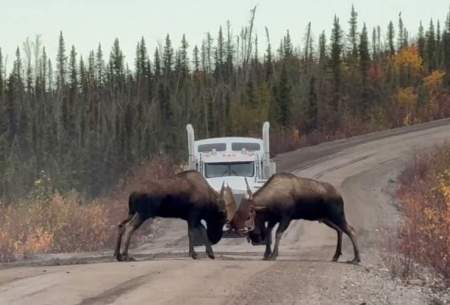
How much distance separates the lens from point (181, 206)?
17875 mm

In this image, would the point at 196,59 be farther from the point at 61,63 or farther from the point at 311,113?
the point at 311,113

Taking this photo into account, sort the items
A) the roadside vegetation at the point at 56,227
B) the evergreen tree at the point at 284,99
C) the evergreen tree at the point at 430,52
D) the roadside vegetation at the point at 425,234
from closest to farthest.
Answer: the roadside vegetation at the point at 425,234 < the roadside vegetation at the point at 56,227 < the evergreen tree at the point at 284,99 < the evergreen tree at the point at 430,52

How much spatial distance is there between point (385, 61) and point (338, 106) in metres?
19.0

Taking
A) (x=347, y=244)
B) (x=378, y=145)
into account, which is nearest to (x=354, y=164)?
(x=378, y=145)

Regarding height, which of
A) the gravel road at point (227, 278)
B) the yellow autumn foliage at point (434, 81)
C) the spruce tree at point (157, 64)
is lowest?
the gravel road at point (227, 278)

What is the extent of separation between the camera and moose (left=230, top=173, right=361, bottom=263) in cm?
1775

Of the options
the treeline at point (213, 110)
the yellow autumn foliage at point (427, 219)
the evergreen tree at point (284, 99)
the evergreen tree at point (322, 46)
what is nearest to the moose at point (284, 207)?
the yellow autumn foliage at point (427, 219)

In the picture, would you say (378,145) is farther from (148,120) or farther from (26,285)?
(26,285)

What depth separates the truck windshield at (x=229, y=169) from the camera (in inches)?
965

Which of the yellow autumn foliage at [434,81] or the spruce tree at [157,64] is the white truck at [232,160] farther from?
the spruce tree at [157,64]

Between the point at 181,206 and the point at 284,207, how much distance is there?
85.0 inches

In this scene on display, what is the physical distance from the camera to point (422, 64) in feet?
254

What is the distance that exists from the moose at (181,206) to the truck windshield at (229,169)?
18.7 ft

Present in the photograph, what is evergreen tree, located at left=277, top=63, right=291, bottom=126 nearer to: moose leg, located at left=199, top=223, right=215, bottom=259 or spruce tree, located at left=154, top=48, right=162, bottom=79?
spruce tree, located at left=154, top=48, right=162, bottom=79
